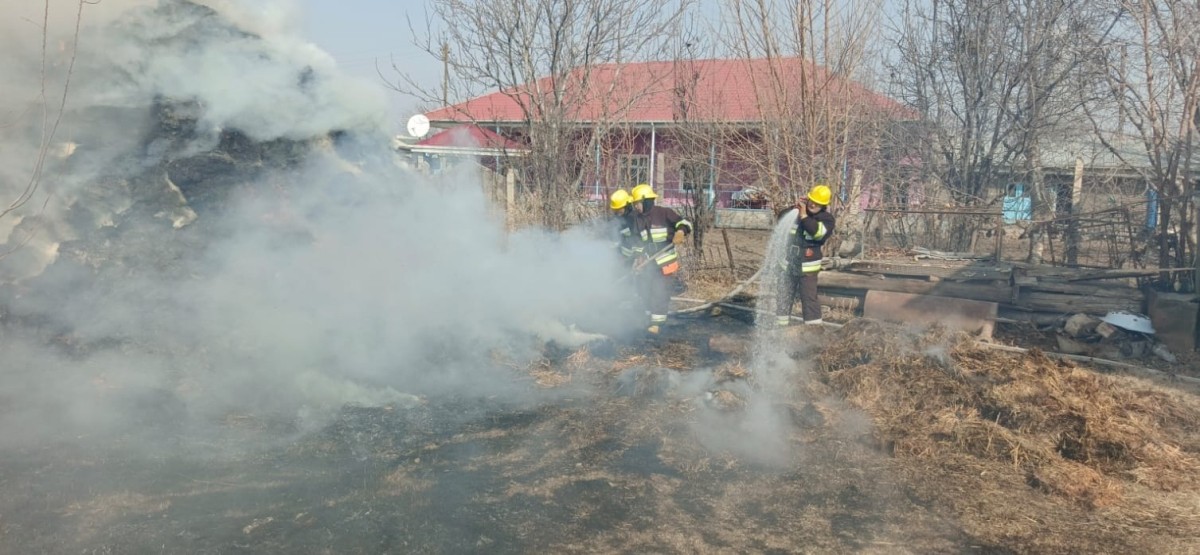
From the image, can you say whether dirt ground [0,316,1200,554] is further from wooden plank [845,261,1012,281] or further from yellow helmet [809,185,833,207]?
wooden plank [845,261,1012,281]

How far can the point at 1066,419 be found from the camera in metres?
5.34

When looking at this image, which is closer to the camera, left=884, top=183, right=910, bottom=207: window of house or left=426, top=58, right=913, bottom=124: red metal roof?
left=426, top=58, right=913, bottom=124: red metal roof

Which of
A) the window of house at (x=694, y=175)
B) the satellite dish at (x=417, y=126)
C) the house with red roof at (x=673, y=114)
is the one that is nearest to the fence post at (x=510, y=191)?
the house with red roof at (x=673, y=114)

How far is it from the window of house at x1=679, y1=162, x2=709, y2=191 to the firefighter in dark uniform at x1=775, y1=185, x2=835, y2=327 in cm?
457

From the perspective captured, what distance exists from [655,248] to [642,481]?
4.66 meters

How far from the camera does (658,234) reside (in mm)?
9000

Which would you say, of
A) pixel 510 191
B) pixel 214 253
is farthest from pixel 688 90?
pixel 214 253

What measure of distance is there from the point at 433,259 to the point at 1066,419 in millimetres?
5448

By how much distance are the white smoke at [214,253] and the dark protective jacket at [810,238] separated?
3.69 metres

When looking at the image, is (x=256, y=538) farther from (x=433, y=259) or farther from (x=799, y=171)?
(x=799, y=171)

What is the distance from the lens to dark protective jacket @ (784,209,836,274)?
8.44 metres

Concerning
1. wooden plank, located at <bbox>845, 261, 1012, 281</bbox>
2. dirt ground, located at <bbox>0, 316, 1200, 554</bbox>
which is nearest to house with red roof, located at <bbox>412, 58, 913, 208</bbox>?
wooden plank, located at <bbox>845, 261, 1012, 281</bbox>

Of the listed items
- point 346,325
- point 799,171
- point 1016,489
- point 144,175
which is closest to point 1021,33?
point 799,171

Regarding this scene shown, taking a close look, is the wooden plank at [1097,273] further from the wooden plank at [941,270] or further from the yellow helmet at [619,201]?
the yellow helmet at [619,201]
